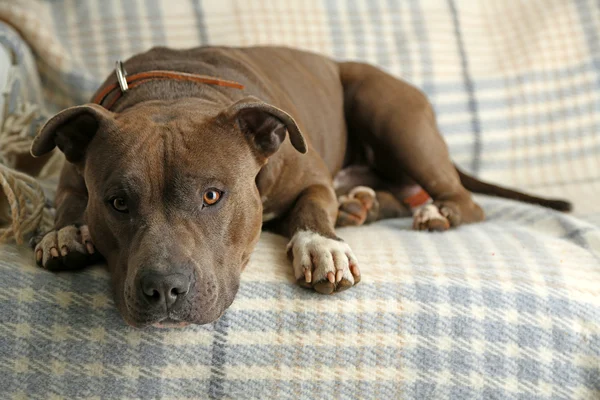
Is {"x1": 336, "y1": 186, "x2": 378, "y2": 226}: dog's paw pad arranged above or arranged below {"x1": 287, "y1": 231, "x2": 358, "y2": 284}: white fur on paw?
below

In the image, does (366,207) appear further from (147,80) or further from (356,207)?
(147,80)

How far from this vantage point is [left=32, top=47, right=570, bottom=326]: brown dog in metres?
1.97

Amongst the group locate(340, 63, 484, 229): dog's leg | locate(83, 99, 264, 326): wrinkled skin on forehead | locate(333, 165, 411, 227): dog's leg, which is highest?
locate(83, 99, 264, 326): wrinkled skin on forehead

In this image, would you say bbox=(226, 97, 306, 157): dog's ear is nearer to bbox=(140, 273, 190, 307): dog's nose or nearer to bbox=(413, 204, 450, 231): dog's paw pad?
bbox=(140, 273, 190, 307): dog's nose

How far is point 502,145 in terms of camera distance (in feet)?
13.2

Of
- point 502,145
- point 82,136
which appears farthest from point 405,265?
point 502,145

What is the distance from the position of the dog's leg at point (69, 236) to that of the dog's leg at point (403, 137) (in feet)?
4.84

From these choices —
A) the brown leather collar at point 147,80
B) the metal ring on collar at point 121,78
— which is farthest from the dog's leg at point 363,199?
the metal ring on collar at point 121,78

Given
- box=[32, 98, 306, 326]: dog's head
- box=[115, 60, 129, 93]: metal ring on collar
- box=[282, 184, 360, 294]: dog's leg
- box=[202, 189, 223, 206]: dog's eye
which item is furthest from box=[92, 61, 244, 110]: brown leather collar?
box=[202, 189, 223, 206]: dog's eye

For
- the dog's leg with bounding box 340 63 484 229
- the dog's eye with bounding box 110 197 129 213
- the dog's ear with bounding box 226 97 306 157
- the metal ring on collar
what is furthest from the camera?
the dog's leg with bounding box 340 63 484 229

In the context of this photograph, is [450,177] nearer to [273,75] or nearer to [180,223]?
[273,75]

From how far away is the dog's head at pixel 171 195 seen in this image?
1918 millimetres

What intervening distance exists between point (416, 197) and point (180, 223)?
1754mm

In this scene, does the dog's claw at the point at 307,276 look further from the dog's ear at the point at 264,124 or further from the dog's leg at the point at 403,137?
the dog's leg at the point at 403,137
